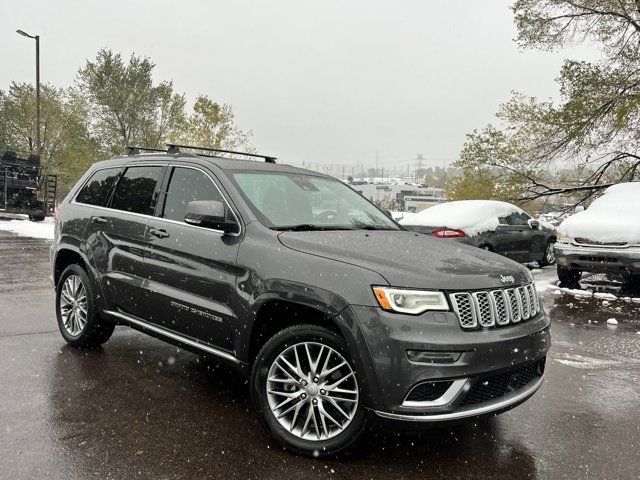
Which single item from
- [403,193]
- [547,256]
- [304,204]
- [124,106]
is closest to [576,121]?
[547,256]

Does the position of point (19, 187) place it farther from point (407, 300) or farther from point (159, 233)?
point (407, 300)

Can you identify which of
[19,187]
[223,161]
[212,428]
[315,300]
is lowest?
[212,428]

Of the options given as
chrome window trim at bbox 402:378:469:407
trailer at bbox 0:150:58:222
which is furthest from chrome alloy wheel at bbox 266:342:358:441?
trailer at bbox 0:150:58:222

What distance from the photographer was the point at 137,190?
4.60 metres

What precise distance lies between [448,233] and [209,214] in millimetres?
7056

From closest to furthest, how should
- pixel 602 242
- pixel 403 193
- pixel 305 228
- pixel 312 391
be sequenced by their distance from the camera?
pixel 312 391 → pixel 305 228 → pixel 602 242 → pixel 403 193

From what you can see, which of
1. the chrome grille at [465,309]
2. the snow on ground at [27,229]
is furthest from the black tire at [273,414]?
the snow on ground at [27,229]

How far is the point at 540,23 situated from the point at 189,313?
17.7m

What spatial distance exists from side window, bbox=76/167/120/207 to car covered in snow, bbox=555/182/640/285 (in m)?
7.43

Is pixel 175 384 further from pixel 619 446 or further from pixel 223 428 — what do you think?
pixel 619 446

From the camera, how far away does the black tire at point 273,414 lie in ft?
9.77

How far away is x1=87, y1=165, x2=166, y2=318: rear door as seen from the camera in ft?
14.0

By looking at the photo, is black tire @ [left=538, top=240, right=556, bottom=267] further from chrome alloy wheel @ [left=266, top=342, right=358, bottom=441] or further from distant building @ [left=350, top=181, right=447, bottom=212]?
distant building @ [left=350, top=181, right=447, bottom=212]

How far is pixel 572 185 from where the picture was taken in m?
18.5
